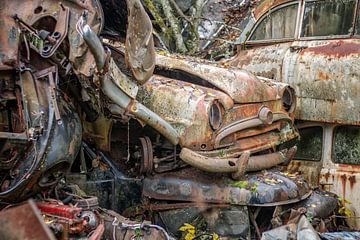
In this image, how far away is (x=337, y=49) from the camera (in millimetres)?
5859

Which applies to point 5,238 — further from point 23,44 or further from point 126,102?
point 126,102

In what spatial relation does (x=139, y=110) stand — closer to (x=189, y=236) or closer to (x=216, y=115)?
(x=216, y=115)

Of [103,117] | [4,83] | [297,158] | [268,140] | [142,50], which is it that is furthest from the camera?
[297,158]

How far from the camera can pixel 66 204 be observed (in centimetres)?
394

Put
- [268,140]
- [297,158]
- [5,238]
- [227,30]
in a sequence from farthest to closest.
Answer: [227,30] < [297,158] < [268,140] < [5,238]

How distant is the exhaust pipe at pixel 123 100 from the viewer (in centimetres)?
379

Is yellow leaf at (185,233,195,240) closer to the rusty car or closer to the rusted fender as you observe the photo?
the rusted fender

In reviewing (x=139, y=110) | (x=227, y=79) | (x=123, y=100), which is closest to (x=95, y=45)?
(x=123, y=100)

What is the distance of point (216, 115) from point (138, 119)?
2.56 feet

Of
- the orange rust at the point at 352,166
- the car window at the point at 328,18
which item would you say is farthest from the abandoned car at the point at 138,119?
the car window at the point at 328,18

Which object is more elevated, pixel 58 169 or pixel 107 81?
pixel 107 81

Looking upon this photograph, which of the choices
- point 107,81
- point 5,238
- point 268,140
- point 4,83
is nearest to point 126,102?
point 107,81

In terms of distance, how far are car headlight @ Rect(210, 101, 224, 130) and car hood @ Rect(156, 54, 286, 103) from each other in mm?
231

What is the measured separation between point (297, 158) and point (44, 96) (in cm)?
357
